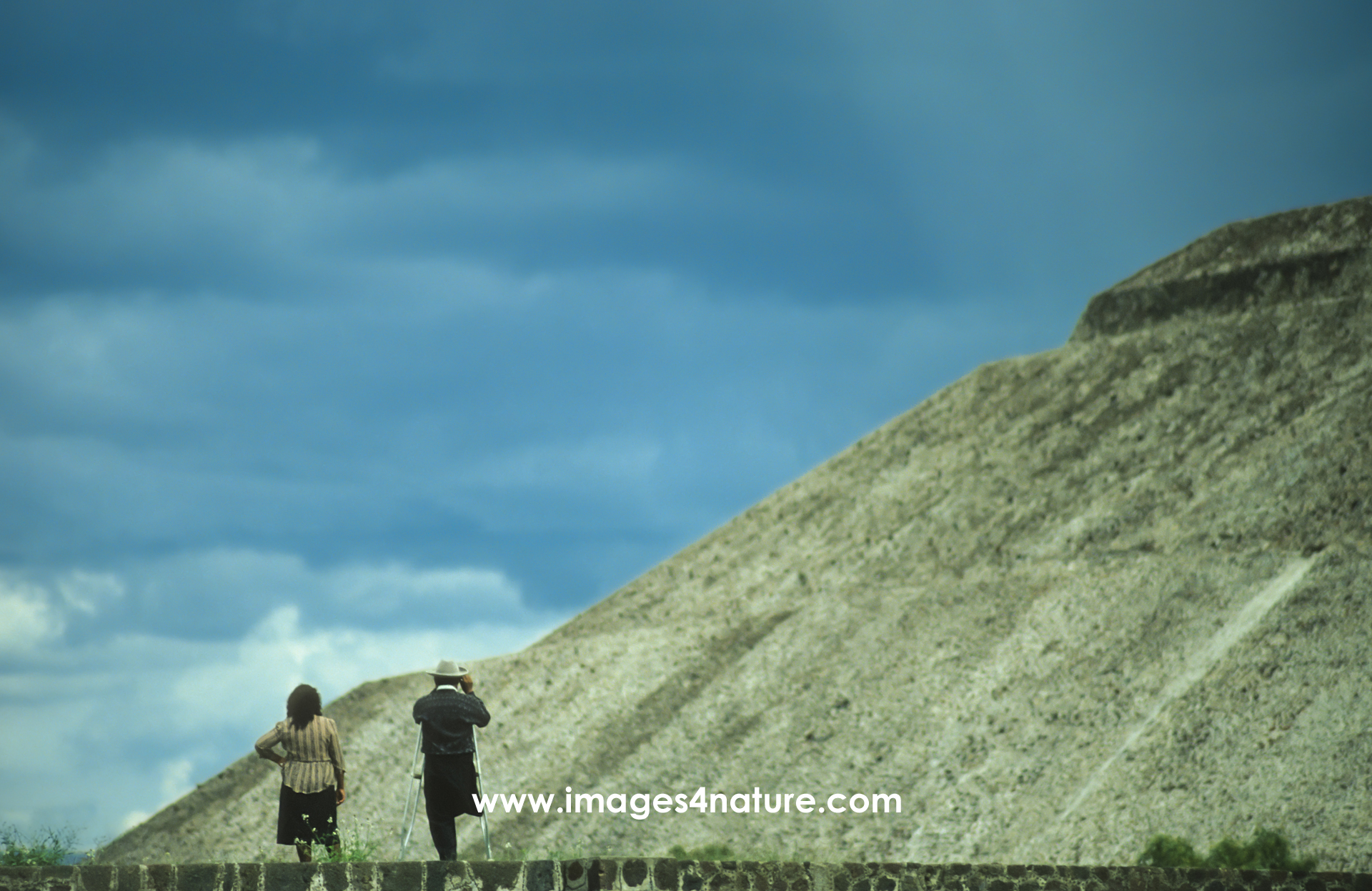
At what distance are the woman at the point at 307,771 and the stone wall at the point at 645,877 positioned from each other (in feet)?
5.42

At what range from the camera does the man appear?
10.6 meters

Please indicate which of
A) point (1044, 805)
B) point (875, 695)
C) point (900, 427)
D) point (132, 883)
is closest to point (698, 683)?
point (875, 695)

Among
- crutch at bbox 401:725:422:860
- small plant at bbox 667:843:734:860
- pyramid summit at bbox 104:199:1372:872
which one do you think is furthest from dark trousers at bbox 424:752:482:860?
pyramid summit at bbox 104:199:1372:872

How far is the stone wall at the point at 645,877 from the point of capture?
8.73 meters

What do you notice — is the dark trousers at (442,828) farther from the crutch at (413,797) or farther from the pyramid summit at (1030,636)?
the pyramid summit at (1030,636)

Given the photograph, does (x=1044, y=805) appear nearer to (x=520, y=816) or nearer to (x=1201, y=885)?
(x=520, y=816)

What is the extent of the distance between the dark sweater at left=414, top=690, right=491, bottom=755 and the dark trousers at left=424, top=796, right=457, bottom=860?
44 cm

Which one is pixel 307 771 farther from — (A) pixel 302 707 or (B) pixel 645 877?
(B) pixel 645 877

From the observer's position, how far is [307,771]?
1082cm

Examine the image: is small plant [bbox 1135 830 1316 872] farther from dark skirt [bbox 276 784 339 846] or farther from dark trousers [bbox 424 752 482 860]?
dark skirt [bbox 276 784 339 846]

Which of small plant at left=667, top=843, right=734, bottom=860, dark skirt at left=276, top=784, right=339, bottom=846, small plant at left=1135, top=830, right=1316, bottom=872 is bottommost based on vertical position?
small plant at left=1135, top=830, right=1316, bottom=872

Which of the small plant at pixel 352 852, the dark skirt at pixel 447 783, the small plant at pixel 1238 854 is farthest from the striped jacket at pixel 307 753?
the small plant at pixel 1238 854

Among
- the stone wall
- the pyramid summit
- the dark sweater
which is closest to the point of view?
the stone wall

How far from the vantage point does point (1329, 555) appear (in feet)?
98.9
